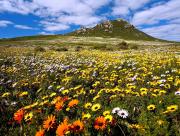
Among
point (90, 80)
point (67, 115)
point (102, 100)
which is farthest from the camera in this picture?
point (90, 80)

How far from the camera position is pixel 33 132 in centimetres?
503

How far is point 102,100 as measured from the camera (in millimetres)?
6551

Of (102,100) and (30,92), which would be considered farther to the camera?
(30,92)

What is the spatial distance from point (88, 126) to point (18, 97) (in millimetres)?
4089

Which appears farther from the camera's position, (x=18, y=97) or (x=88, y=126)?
(x=18, y=97)

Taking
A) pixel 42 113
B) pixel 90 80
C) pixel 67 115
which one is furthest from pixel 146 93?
pixel 90 80

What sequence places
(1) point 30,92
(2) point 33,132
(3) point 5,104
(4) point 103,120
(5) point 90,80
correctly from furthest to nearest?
(5) point 90,80 < (1) point 30,92 < (3) point 5,104 < (2) point 33,132 < (4) point 103,120

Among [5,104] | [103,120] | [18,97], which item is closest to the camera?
[103,120]

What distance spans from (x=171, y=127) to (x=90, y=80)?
578cm

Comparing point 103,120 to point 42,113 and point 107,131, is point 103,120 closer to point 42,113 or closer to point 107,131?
point 107,131

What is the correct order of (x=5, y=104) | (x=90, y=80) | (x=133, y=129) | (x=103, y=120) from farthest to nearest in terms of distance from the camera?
(x=90, y=80)
(x=5, y=104)
(x=133, y=129)
(x=103, y=120)

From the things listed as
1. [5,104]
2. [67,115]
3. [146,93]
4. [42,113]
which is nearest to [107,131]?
[67,115]

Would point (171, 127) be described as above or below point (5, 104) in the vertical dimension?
above

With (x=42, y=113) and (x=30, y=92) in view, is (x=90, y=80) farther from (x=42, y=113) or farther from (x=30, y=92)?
(x=42, y=113)
